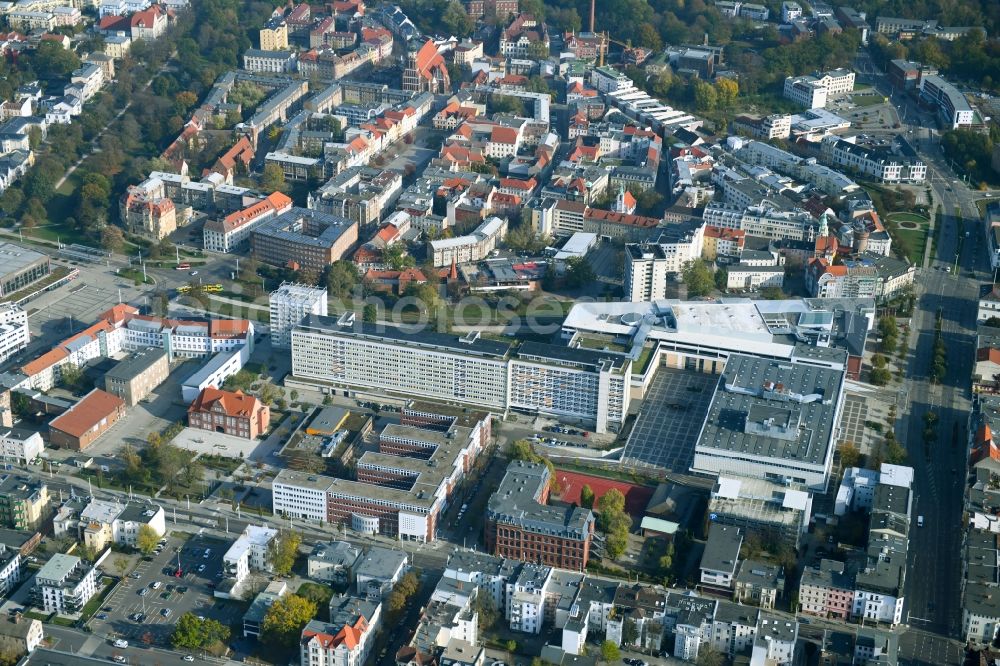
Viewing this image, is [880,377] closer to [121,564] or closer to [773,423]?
[773,423]

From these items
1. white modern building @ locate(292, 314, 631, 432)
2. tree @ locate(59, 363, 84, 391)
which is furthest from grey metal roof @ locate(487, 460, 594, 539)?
tree @ locate(59, 363, 84, 391)

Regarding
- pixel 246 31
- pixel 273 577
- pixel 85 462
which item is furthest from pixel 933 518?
pixel 246 31

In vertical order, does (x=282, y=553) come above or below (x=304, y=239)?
below

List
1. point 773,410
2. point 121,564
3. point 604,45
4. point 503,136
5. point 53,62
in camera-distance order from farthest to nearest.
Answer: point 604,45 → point 53,62 → point 503,136 → point 773,410 → point 121,564

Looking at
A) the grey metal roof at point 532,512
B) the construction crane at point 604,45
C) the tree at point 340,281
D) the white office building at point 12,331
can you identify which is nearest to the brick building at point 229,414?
the white office building at point 12,331

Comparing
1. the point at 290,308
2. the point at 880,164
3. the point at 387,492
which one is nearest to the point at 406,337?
the point at 290,308

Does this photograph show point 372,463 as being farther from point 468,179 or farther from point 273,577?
point 468,179
